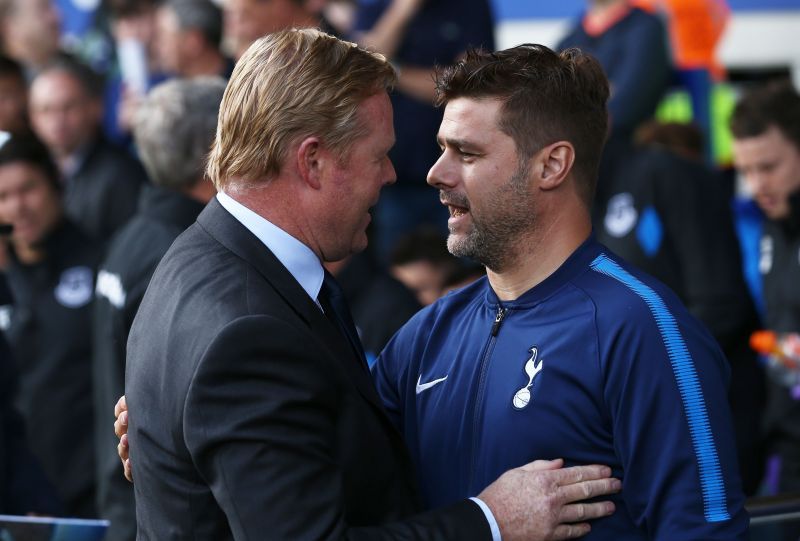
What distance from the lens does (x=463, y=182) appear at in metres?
2.76

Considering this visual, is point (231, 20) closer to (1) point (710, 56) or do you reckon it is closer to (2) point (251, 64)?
(1) point (710, 56)

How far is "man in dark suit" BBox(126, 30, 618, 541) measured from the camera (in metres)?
2.21

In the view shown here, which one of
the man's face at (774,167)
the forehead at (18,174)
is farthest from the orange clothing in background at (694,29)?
the forehead at (18,174)

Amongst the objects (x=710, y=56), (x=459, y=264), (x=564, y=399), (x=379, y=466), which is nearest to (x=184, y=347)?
(x=379, y=466)

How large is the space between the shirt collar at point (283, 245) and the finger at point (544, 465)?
532 millimetres

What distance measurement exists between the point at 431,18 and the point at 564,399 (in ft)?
13.1

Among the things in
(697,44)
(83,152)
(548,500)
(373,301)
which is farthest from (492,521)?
(697,44)

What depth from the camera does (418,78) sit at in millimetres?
6133

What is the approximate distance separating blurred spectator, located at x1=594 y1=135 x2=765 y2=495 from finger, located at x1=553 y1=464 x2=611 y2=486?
8.67 feet

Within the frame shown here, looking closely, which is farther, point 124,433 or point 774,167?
point 774,167

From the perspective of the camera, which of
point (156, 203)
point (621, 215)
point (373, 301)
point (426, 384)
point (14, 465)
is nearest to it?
point (426, 384)

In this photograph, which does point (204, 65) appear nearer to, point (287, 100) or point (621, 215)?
Result: point (621, 215)

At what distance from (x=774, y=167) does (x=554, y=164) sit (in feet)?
8.50

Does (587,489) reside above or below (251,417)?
below
